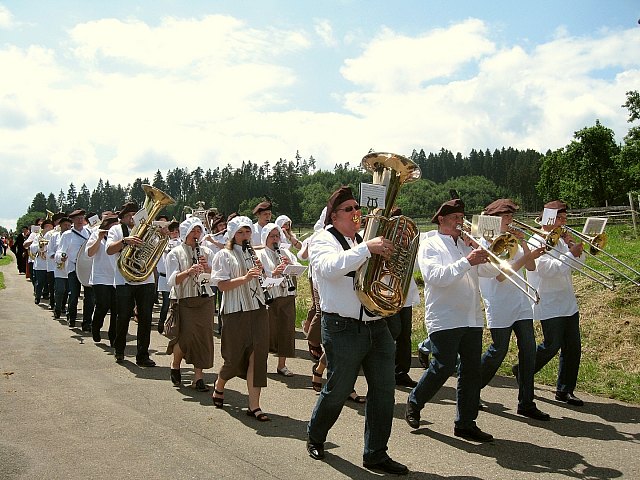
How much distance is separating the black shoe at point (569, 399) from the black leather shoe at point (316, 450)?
317 cm

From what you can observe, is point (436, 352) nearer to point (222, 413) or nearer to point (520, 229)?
point (520, 229)

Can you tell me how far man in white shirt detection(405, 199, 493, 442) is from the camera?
19.3 feet

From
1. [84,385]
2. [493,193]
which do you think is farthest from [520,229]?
[493,193]

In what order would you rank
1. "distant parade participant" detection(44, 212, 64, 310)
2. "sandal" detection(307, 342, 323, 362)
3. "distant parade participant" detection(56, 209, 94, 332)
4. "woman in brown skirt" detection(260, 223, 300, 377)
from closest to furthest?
"sandal" detection(307, 342, 323, 362)
"woman in brown skirt" detection(260, 223, 300, 377)
"distant parade participant" detection(56, 209, 94, 332)
"distant parade participant" detection(44, 212, 64, 310)

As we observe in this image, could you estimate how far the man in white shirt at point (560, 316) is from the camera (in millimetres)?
7094

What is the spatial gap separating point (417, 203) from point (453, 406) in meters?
71.1

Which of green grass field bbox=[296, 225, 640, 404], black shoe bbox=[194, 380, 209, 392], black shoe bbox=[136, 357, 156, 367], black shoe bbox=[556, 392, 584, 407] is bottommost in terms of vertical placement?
black shoe bbox=[136, 357, 156, 367]

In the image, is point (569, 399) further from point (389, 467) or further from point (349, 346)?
point (349, 346)

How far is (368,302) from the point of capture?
4.96 m

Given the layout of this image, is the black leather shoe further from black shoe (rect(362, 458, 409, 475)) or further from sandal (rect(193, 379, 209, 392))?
sandal (rect(193, 379, 209, 392))


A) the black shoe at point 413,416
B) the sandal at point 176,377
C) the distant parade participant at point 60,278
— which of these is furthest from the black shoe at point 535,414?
the distant parade participant at point 60,278

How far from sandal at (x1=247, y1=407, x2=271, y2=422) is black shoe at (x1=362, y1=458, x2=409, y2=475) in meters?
1.67

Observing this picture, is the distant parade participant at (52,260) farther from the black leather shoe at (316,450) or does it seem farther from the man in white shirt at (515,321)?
the man in white shirt at (515,321)

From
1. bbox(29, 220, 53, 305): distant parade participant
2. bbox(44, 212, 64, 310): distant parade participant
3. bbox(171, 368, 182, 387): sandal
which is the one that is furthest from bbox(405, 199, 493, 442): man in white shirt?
bbox(29, 220, 53, 305): distant parade participant
